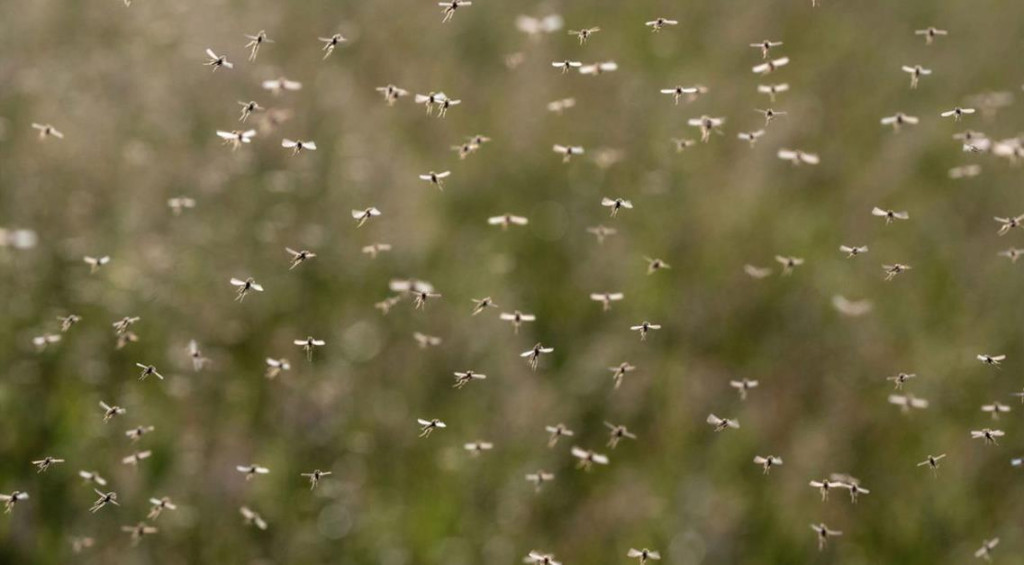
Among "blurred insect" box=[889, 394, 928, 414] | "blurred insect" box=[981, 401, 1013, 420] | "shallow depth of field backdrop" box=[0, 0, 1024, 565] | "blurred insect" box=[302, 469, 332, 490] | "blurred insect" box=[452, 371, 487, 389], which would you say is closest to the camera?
"blurred insect" box=[452, 371, 487, 389]

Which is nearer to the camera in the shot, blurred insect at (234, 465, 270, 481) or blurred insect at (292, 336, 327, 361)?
blurred insect at (292, 336, 327, 361)

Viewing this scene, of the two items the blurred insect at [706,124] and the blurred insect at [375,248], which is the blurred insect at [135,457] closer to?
the blurred insect at [375,248]

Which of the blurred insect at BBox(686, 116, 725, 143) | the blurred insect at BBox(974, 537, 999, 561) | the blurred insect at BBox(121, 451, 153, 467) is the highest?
the blurred insect at BBox(686, 116, 725, 143)

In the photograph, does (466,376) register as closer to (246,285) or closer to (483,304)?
(483,304)

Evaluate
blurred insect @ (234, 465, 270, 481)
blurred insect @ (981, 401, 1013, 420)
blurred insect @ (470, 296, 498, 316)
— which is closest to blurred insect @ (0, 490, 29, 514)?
blurred insect @ (234, 465, 270, 481)

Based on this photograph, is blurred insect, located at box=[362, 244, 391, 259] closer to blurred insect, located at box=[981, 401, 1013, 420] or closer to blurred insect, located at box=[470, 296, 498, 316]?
blurred insect, located at box=[470, 296, 498, 316]

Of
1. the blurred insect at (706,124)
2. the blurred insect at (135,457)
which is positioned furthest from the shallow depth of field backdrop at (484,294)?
the blurred insect at (706,124)

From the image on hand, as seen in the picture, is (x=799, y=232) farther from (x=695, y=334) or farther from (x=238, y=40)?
(x=238, y=40)

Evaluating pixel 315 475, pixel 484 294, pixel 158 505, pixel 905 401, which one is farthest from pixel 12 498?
pixel 905 401

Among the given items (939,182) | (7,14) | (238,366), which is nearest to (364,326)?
(238,366)
